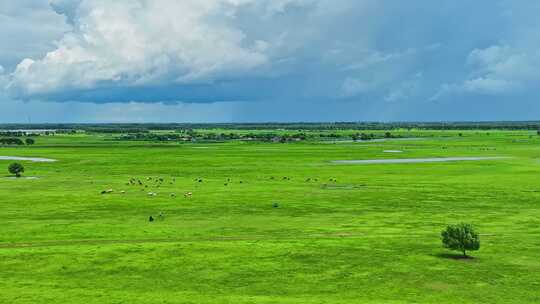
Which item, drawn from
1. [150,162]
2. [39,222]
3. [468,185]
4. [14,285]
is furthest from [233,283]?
[150,162]

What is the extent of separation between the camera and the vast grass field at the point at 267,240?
40781 millimetres

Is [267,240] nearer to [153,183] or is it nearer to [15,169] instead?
[153,183]

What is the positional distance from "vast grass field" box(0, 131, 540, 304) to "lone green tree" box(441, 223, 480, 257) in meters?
1.10

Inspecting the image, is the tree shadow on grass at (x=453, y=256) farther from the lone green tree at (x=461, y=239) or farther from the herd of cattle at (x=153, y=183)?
the herd of cattle at (x=153, y=183)

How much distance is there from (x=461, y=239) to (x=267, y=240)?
18227mm

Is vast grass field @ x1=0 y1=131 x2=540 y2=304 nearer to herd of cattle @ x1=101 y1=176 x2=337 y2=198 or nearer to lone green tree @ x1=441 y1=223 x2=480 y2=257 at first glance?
herd of cattle @ x1=101 y1=176 x2=337 y2=198

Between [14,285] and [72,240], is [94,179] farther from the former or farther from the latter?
[14,285]

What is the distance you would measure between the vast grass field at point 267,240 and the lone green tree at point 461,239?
1.10 meters

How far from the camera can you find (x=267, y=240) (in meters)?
56.1

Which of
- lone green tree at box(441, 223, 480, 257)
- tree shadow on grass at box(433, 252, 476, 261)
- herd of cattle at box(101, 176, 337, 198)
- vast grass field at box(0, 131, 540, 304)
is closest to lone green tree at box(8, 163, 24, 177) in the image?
vast grass field at box(0, 131, 540, 304)

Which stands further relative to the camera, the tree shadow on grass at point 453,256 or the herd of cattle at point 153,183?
the herd of cattle at point 153,183

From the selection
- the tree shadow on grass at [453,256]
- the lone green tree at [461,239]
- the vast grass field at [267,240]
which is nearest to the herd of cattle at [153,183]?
the vast grass field at [267,240]

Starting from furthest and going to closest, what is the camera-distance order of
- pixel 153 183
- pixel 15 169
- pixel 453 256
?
1. pixel 15 169
2. pixel 153 183
3. pixel 453 256

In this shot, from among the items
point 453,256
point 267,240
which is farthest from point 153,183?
point 453,256
